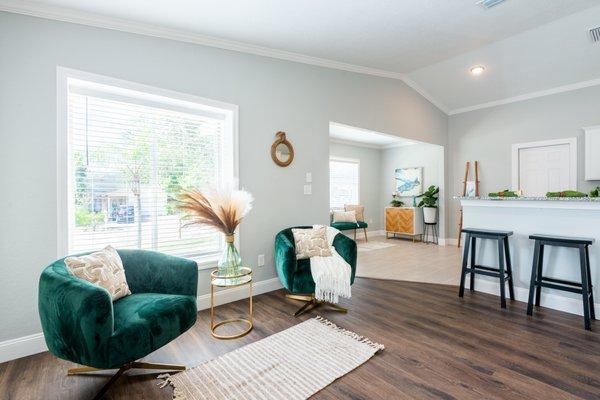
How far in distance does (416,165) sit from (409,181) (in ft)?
1.40

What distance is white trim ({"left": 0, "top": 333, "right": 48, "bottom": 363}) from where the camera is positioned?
2.04 meters

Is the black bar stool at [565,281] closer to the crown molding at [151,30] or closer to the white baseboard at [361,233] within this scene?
the crown molding at [151,30]

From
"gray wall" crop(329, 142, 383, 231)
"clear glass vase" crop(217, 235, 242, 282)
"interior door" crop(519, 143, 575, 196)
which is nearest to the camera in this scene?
"clear glass vase" crop(217, 235, 242, 282)

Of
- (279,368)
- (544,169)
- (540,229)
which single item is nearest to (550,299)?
(540,229)

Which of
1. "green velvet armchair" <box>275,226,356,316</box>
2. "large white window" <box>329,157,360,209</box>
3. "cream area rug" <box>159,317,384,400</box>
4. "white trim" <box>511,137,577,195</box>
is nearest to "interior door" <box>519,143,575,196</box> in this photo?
"white trim" <box>511,137,577,195</box>

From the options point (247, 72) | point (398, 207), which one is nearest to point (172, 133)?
point (247, 72)

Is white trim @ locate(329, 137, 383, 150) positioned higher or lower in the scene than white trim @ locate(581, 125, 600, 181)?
higher

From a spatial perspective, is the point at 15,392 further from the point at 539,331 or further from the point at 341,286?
the point at 539,331

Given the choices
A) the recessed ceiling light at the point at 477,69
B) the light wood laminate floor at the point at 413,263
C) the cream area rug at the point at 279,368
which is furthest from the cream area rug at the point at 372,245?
the cream area rug at the point at 279,368

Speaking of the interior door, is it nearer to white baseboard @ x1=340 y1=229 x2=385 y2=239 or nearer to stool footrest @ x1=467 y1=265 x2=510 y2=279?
stool footrest @ x1=467 y1=265 x2=510 y2=279

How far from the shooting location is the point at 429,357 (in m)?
2.04

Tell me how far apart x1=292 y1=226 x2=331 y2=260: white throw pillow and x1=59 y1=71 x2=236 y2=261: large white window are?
2.99 feet

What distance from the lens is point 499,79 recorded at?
193 inches

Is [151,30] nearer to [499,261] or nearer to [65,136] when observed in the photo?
[65,136]
